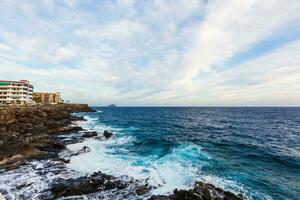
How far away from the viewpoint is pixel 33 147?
72.4 ft

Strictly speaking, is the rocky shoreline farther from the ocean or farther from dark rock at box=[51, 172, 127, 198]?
the ocean

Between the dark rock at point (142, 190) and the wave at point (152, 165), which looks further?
the wave at point (152, 165)

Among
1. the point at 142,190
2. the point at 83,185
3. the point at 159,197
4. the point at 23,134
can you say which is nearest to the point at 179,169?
the point at 142,190

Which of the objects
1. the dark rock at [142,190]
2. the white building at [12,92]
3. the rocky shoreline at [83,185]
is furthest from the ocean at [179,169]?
the white building at [12,92]

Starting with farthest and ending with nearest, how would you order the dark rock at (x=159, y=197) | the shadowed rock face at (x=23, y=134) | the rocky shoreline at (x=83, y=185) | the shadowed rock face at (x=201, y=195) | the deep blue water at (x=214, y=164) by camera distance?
1. the shadowed rock face at (x=23, y=134)
2. the deep blue water at (x=214, y=164)
3. the rocky shoreline at (x=83, y=185)
4. the dark rock at (x=159, y=197)
5. the shadowed rock face at (x=201, y=195)

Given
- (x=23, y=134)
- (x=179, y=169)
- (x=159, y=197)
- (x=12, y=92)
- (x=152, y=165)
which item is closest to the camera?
(x=159, y=197)

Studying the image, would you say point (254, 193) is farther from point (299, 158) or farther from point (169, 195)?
point (299, 158)

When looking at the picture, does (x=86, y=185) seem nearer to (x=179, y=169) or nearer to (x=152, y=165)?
(x=152, y=165)

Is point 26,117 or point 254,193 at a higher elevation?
point 26,117

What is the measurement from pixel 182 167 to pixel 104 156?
8931 millimetres

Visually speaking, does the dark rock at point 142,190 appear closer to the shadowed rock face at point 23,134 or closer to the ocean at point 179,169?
the ocean at point 179,169

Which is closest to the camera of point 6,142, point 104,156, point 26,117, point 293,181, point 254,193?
point 254,193

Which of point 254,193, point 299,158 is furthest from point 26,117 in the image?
point 299,158

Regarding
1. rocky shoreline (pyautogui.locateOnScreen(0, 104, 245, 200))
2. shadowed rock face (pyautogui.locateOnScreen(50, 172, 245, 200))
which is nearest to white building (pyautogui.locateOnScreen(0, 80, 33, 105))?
rocky shoreline (pyautogui.locateOnScreen(0, 104, 245, 200))
